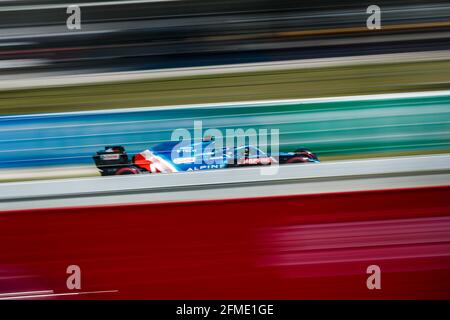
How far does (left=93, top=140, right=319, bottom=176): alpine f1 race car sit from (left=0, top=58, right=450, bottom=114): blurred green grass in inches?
6.7

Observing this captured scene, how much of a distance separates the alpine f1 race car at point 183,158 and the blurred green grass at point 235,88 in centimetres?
17

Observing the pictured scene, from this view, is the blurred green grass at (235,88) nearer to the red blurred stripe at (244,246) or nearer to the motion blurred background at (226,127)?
the motion blurred background at (226,127)

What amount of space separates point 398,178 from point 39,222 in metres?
1.32

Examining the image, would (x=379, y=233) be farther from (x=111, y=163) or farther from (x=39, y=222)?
(x=39, y=222)

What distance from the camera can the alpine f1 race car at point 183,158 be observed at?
6.77ft

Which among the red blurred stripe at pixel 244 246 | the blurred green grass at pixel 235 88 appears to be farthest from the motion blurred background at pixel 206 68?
the red blurred stripe at pixel 244 246

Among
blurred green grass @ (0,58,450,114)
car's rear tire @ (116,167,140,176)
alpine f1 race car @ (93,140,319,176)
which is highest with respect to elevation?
blurred green grass @ (0,58,450,114)

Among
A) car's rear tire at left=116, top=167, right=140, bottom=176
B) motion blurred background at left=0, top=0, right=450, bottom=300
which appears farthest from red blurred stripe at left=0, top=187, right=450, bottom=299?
car's rear tire at left=116, top=167, right=140, bottom=176

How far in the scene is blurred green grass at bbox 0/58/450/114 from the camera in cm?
209

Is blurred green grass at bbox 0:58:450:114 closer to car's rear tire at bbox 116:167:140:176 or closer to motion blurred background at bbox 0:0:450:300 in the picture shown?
motion blurred background at bbox 0:0:450:300

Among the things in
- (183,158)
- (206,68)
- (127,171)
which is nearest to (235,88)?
(206,68)

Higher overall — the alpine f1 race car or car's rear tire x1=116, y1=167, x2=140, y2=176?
the alpine f1 race car

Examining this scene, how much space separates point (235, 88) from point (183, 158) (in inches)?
12.7
